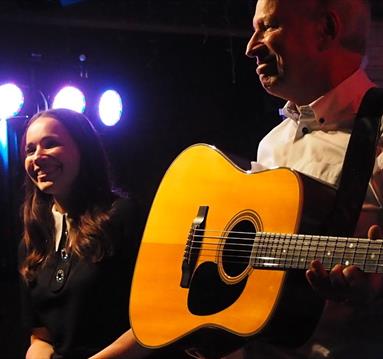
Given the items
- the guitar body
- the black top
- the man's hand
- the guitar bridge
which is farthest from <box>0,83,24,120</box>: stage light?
the man's hand

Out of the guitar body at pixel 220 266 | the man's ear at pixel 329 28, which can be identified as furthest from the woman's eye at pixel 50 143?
the man's ear at pixel 329 28

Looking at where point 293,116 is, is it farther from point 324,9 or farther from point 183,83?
point 183,83

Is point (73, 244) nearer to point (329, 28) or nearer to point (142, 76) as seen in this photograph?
point (329, 28)

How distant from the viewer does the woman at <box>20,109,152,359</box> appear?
2.26 metres

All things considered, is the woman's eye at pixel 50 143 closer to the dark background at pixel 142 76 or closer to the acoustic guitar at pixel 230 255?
the acoustic guitar at pixel 230 255

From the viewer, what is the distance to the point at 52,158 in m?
2.43

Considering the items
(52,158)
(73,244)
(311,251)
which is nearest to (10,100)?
(52,158)

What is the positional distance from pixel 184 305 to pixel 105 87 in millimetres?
3350

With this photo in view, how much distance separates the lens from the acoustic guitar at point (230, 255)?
4.38 ft

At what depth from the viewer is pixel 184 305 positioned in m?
1.59

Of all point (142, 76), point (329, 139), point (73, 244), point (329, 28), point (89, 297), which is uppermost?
point (142, 76)

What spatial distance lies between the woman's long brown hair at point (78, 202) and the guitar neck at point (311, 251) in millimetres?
1084

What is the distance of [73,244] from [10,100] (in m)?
2.19

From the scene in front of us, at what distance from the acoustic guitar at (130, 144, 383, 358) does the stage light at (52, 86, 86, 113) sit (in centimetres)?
269
